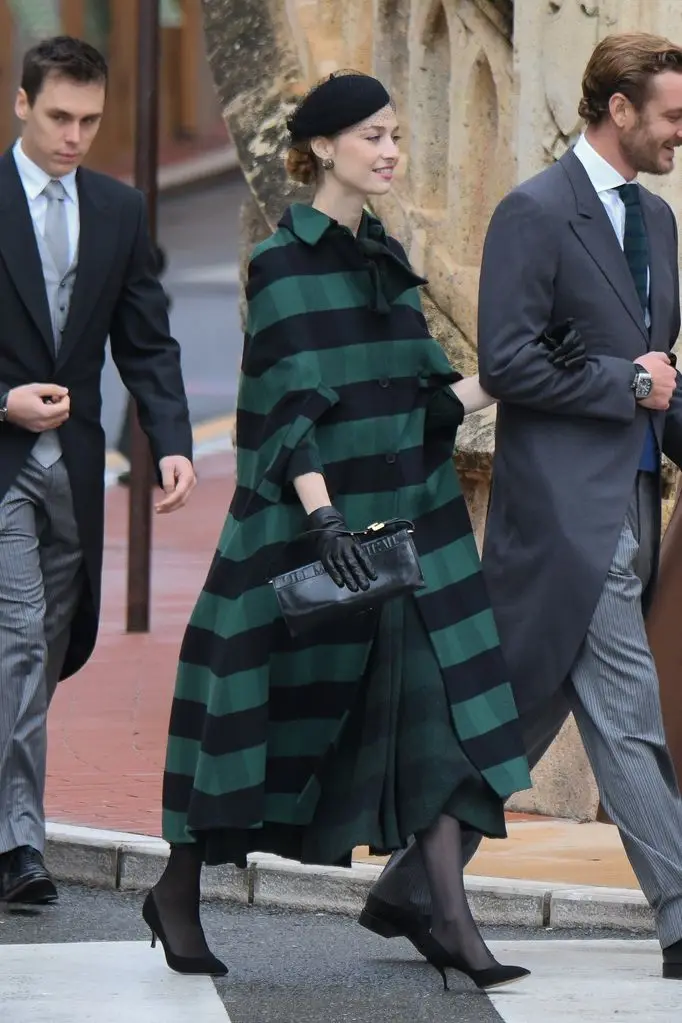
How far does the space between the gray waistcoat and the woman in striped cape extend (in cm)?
108

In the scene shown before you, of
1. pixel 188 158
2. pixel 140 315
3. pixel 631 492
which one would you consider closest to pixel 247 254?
pixel 140 315

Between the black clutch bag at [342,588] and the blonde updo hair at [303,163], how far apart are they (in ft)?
2.73

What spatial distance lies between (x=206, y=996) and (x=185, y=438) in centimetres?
150

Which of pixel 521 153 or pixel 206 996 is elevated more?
pixel 521 153

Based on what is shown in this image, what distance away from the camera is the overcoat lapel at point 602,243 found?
17.6 ft

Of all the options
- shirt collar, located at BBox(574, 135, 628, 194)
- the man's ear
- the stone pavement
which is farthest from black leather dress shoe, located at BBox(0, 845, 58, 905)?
shirt collar, located at BBox(574, 135, 628, 194)

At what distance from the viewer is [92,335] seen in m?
6.36

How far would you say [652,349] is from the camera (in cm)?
546

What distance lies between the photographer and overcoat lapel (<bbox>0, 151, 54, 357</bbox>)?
20.5 ft

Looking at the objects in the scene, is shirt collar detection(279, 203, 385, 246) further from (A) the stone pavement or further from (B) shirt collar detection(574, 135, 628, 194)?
(A) the stone pavement

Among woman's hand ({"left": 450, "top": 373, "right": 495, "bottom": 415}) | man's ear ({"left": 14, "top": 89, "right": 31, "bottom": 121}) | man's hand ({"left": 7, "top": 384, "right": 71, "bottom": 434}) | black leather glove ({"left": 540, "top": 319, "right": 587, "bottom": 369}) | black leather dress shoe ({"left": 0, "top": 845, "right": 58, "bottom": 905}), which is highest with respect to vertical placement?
man's ear ({"left": 14, "top": 89, "right": 31, "bottom": 121})

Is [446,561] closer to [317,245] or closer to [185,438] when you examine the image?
[317,245]

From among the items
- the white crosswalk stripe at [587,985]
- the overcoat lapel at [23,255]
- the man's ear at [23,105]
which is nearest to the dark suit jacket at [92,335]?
the overcoat lapel at [23,255]

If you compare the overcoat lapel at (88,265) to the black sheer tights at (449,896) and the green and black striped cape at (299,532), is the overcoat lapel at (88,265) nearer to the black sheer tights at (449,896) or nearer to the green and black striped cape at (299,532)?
the green and black striped cape at (299,532)
